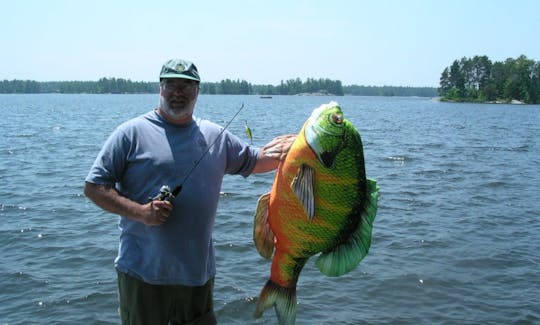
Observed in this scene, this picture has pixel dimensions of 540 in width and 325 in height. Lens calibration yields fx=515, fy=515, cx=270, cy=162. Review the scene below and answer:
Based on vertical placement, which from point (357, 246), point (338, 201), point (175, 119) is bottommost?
point (357, 246)

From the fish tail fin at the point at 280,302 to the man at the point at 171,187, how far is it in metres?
0.88

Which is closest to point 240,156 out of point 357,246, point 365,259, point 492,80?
point 357,246

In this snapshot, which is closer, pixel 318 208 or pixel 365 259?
pixel 318 208

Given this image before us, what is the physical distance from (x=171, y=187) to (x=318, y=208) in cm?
125

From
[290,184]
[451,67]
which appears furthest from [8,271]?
[451,67]

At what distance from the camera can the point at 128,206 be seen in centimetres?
338

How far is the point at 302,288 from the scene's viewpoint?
339 inches

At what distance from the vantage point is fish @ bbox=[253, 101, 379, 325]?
104 inches

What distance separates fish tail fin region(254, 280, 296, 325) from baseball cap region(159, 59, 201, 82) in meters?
1.53

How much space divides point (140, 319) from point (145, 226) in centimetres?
70

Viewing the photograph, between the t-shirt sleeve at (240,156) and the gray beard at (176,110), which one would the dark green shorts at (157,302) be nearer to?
the t-shirt sleeve at (240,156)

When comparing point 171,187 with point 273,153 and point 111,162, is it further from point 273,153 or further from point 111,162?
point 273,153

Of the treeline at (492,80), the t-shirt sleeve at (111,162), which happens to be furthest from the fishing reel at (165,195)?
the treeline at (492,80)

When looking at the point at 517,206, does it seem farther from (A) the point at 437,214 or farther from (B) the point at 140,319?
(B) the point at 140,319
